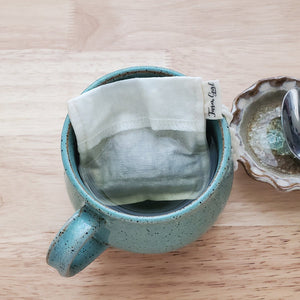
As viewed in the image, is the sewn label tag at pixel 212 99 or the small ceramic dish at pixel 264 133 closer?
the sewn label tag at pixel 212 99

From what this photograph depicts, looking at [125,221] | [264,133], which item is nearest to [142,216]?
[125,221]

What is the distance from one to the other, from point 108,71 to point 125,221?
0.23 m

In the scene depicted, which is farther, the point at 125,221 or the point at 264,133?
the point at 264,133

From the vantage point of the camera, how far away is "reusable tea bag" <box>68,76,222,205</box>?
384 millimetres

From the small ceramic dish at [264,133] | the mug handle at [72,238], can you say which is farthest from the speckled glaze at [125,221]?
the small ceramic dish at [264,133]

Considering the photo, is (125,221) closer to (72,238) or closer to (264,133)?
(72,238)

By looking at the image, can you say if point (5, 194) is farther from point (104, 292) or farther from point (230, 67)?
point (230, 67)

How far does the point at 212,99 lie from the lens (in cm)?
37

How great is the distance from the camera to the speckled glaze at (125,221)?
34 centimetres

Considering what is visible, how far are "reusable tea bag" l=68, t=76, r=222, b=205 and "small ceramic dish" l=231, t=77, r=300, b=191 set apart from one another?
0.09 metres

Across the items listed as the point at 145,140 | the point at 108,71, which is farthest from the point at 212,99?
the point at 108,71

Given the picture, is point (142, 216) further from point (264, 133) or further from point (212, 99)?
point (264, 133)

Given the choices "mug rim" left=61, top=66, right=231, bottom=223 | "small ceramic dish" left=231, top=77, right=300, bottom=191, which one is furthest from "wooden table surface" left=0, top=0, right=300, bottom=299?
"mug rim" left=61, top=66, right=231, bottom=223

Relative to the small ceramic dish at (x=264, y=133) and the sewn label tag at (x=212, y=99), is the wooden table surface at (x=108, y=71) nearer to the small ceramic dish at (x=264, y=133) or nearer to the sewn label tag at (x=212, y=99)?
the small ceramic dish at (x=264, y=133)
